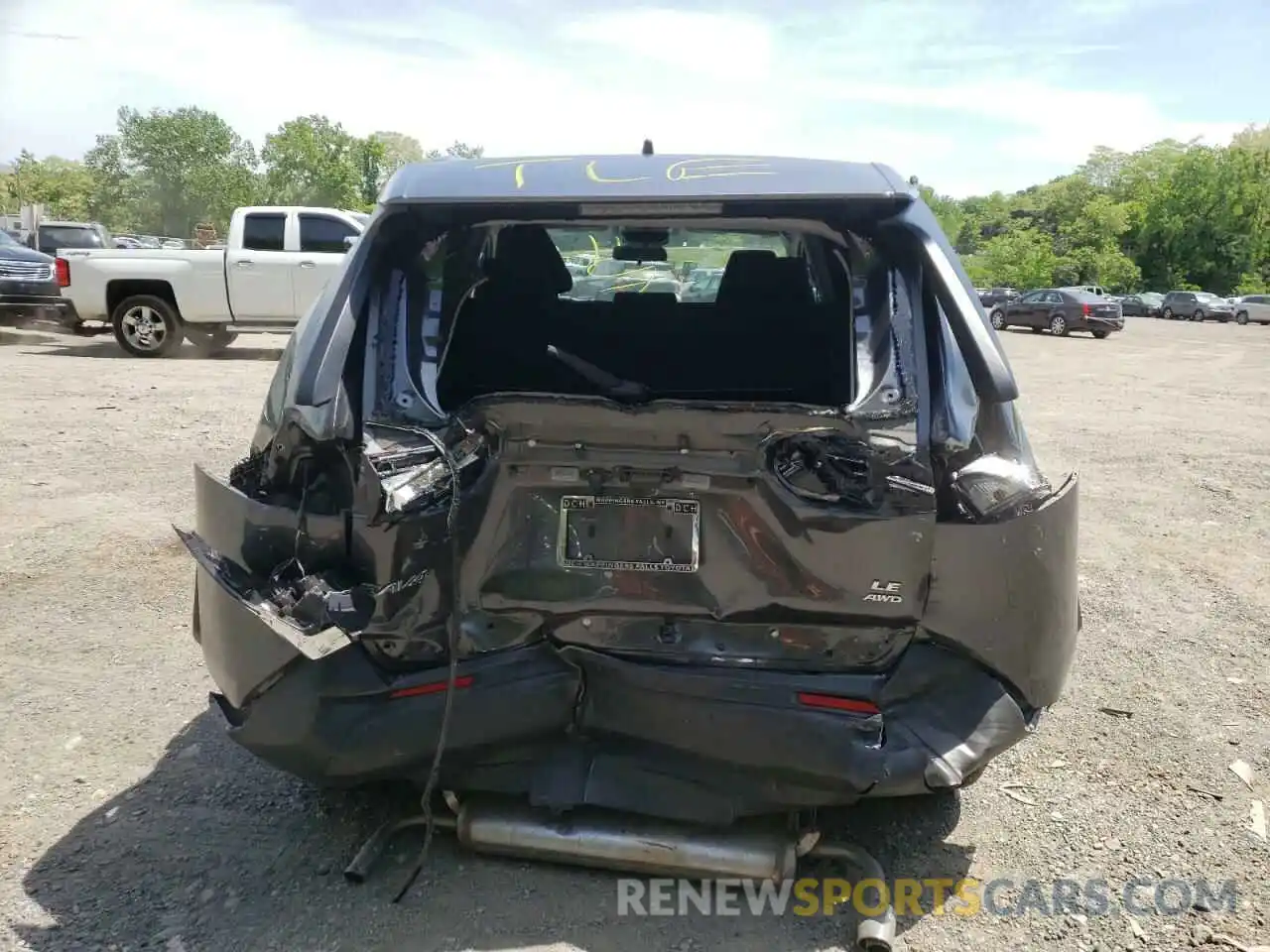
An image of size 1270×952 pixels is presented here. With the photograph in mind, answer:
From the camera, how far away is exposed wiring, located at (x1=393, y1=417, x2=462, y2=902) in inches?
98.5

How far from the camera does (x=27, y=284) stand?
52.2 ft

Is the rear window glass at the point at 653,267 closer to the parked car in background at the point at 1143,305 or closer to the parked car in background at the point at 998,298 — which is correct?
the parked car in background at the point at 998,298

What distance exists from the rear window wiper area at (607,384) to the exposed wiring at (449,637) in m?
0.46

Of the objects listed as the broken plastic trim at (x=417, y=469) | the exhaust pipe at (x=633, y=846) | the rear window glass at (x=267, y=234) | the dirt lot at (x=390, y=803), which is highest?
the rear window glass at (x=267, y=234)

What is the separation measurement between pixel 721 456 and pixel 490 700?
2.72ft

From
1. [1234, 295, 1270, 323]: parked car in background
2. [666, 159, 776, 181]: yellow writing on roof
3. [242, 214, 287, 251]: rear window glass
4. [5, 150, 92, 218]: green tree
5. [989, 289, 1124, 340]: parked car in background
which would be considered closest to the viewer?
[666, 159, 776, 181]: yellow writing on roof

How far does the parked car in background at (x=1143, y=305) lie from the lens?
53500mm

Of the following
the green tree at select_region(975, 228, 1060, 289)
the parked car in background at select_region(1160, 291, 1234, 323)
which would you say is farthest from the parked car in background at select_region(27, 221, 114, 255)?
the green tree at select_region(975, 228, 1060, 289)

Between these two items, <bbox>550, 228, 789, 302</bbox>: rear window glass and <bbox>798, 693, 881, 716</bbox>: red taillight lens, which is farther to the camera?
<bbox>550, 228, 789, 302</bbox>: rear window glass

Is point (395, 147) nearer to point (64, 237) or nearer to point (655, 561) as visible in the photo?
point (64, 237)

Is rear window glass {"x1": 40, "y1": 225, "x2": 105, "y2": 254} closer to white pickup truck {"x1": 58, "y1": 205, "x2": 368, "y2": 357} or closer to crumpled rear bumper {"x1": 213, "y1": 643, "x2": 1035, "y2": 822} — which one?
white pickup truck {"x1": 58, "y1": 205, "x2": 368, "y2": 357}

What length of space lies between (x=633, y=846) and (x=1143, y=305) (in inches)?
2333

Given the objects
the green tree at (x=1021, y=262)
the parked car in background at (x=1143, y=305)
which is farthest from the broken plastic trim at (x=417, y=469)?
the green tree at (x=1021, y=262)

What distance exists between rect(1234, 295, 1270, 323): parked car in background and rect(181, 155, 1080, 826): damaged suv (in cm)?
5152
